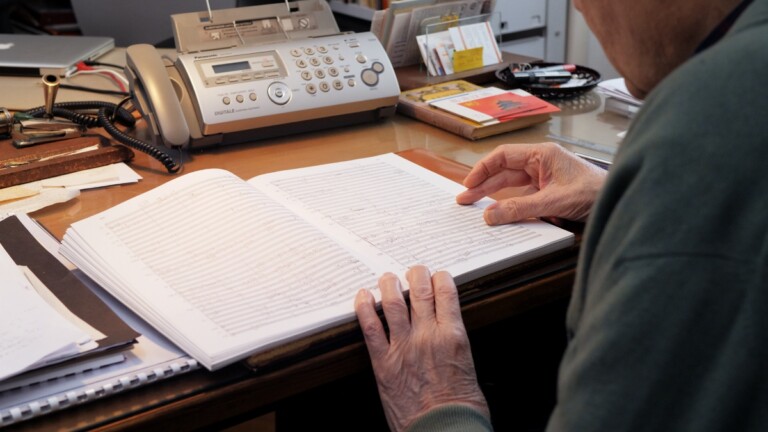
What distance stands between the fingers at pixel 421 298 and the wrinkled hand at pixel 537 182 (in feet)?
0.56

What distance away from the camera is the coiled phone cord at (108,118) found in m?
1.28

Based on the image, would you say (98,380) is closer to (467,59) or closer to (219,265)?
(219,265)

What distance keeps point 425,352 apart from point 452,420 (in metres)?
0.07

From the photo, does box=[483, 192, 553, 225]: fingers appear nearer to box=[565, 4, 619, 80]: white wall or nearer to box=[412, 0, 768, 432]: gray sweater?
box=[412, 0, 768, 432]: gray sweater

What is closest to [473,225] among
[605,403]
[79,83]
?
[605,403]

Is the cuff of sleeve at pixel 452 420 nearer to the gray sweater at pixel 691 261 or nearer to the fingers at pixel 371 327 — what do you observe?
the fingers at pixel 371 327

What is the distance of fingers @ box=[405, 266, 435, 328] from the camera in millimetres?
833

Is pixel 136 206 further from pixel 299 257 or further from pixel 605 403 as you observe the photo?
pixel 605 403

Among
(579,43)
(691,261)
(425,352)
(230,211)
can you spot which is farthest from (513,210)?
(579,43)

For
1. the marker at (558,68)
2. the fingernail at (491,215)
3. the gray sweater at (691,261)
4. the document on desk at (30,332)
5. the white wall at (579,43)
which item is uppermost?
the gray sweater at (691,261)

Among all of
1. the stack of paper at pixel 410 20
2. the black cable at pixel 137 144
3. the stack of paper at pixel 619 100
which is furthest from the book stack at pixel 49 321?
the stack of paper at pixel 619 100

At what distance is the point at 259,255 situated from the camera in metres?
0.90

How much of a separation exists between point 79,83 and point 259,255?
40.3 inches

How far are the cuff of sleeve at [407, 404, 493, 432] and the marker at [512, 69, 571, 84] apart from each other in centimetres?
93
